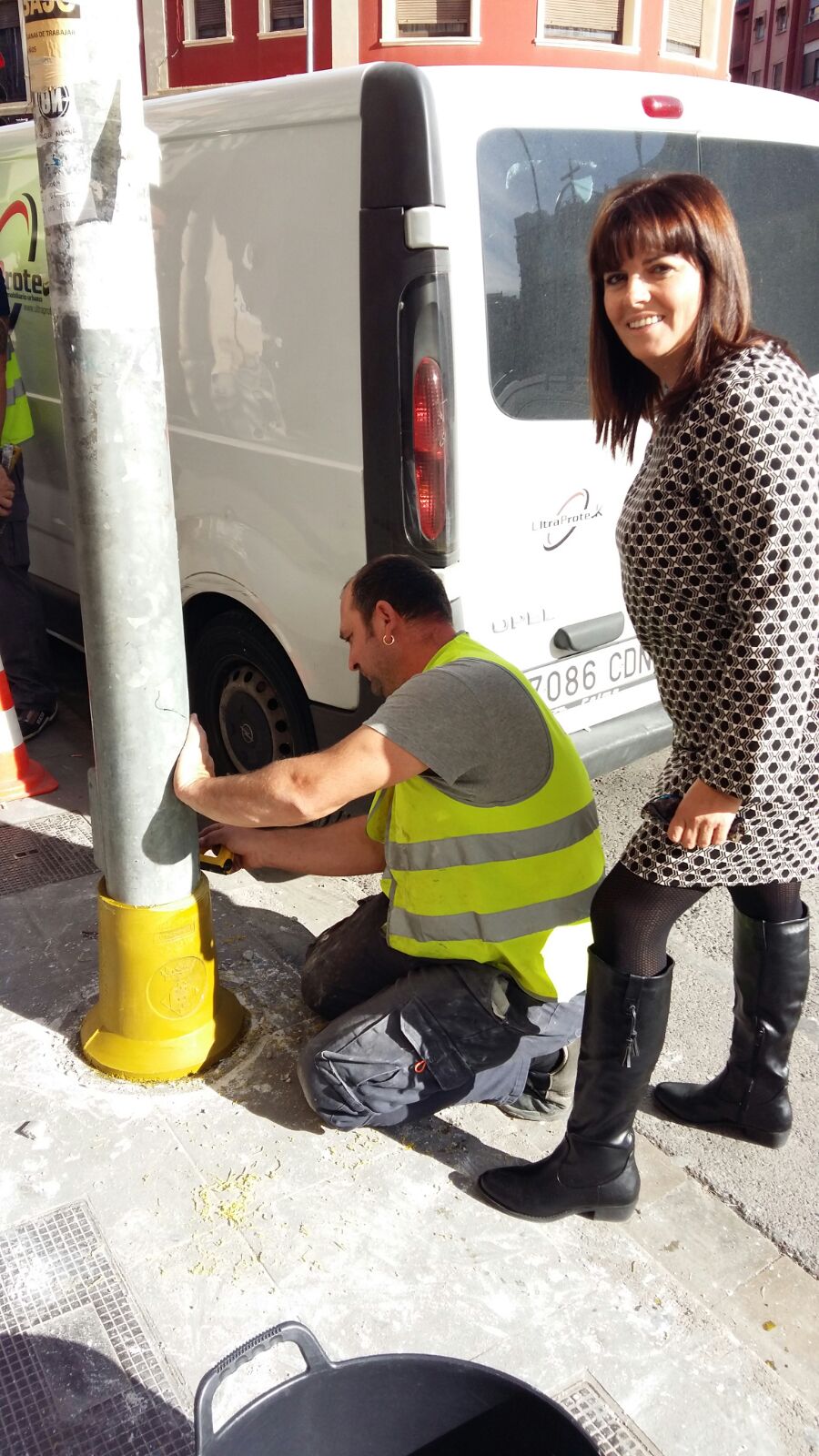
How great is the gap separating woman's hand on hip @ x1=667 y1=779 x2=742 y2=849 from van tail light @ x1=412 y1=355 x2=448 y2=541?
1.29 m

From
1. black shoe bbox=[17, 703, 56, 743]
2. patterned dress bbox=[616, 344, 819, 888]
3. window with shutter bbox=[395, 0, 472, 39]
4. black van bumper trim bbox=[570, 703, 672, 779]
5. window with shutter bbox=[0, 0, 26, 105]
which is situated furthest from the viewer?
window with shutter bbox=[0, 0, 26, 105]

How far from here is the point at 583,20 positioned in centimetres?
2322

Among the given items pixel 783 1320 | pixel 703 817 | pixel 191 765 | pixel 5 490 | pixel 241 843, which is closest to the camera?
pixel 703 817

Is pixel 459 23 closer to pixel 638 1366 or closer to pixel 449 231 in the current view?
pixel 449 231

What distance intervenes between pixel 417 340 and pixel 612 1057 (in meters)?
1.82

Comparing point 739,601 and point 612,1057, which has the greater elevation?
point 739,601

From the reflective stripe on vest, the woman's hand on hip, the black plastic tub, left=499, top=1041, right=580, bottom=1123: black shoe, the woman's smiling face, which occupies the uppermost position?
the woman's smiling face

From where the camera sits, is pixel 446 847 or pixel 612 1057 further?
pixel 446 847

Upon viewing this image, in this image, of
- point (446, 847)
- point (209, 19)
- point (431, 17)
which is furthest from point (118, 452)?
point (209, 19)

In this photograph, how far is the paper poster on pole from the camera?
2.13 m

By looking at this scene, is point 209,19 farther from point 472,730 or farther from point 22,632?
point 472,730

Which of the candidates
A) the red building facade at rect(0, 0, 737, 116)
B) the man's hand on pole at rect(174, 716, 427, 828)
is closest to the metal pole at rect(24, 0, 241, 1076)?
the man's hand on pole at rect(174, 716, 427, 828)

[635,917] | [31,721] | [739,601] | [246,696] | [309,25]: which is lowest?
[31,721]

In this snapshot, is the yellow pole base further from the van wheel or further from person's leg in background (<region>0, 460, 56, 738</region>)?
person's leg in background (<region>0, 460, 56, 738</region>)
